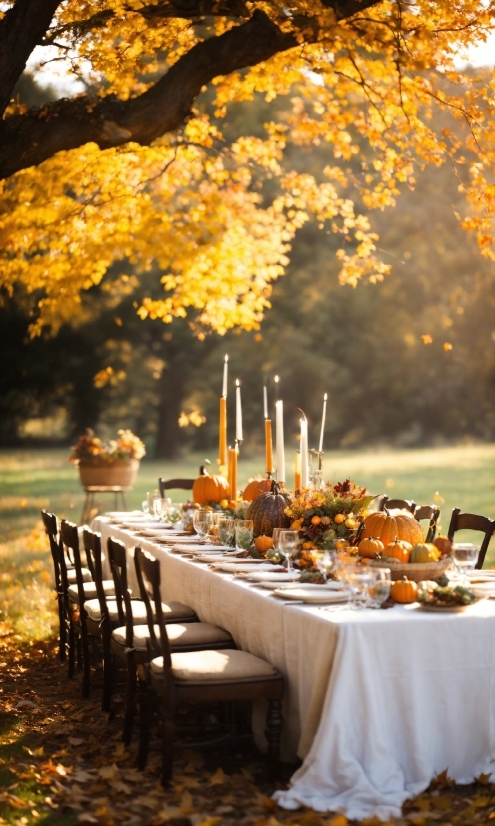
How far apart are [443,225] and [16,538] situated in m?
18.4

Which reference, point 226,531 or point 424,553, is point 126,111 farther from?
point 424,553

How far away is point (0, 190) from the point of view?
31.3ft

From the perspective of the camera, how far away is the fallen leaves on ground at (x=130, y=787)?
14.5ft

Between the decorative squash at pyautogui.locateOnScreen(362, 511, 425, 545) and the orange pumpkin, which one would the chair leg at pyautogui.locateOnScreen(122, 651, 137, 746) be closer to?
the decorative squash at pyautogui.locateOnScreen(362, 511, 425, 545)

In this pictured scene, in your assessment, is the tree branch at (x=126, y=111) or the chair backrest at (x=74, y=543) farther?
the tree branch at (x=126, y=111)

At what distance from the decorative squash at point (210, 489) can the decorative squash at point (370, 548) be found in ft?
8.16

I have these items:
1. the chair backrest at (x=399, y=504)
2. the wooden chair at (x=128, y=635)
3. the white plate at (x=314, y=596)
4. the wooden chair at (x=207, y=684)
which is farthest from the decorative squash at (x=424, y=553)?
the chair backrest at (x=399, y=504)

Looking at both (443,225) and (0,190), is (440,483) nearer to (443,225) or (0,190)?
(443,225)

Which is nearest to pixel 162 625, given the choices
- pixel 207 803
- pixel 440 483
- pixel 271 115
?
pixel 207 803

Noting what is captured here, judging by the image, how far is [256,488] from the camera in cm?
721

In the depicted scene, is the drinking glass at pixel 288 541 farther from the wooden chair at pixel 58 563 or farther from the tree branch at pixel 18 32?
the tree branch at pixel 18 32

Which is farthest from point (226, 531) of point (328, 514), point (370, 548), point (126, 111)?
point (126, 111)

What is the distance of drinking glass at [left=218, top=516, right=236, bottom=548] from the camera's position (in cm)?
668

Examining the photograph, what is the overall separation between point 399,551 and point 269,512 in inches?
52.5
